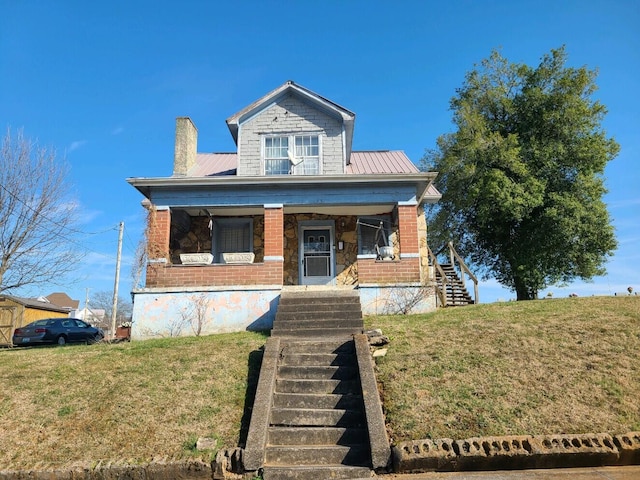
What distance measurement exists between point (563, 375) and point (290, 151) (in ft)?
31.3

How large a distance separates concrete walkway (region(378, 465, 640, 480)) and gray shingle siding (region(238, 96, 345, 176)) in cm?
956

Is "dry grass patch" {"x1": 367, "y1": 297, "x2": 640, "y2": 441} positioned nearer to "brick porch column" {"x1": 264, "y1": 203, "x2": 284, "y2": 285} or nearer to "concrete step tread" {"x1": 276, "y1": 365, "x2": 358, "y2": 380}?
"concrete step tread" {"x1": 276, "y1": 365, "x2": 358, "y2": 380}

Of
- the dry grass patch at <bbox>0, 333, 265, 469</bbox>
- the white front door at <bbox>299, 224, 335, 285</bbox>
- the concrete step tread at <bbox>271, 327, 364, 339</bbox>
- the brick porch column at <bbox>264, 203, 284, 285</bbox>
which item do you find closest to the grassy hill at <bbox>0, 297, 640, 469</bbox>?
the dry grass patch at <bbox>0, 333, 265, 469</bbox>

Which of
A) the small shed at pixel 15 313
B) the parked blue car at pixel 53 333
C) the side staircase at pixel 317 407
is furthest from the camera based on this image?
the small shed at pixel 15 313

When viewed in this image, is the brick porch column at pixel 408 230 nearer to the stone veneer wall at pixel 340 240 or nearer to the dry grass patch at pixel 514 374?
the stone veneer wall at pixel 340 240

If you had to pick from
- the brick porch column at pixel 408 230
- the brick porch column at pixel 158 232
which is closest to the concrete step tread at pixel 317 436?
the brick porch column at pixel 408 230

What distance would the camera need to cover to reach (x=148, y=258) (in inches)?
475

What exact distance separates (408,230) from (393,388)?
20.2 ft

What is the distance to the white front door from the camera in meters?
14.5

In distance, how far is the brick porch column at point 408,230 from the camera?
12.1 meters

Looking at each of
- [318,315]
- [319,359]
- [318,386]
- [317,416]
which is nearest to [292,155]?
[318,315]

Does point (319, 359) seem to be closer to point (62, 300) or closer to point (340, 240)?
point (340, 240)

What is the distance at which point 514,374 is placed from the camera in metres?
7.08

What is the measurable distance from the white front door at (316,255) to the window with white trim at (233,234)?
1.79 m
